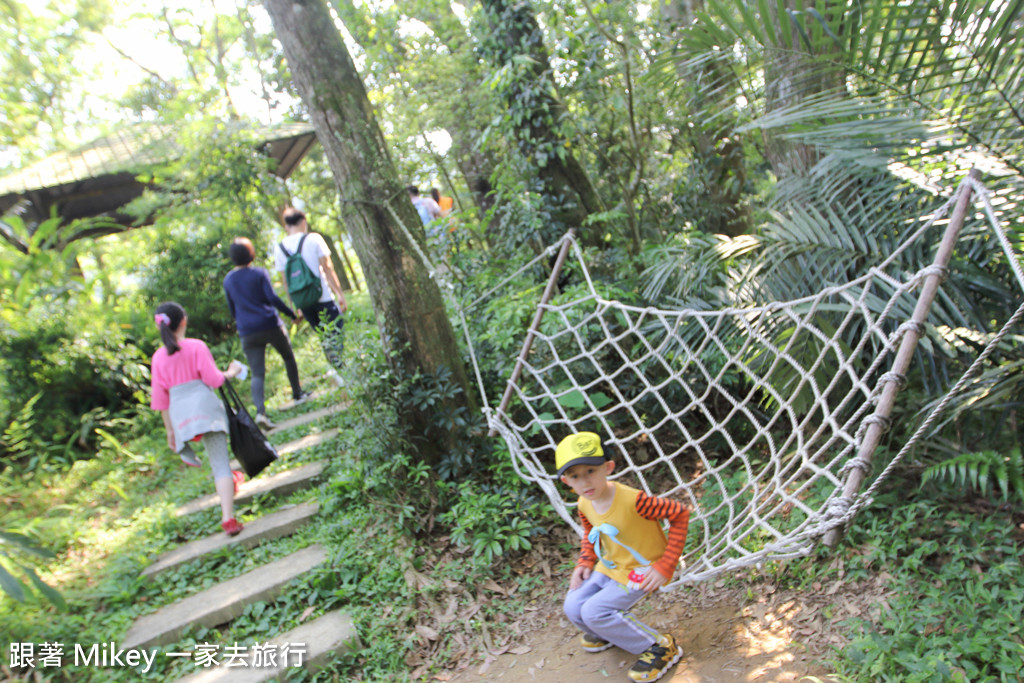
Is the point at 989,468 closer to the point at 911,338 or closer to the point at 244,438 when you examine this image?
the point at 911,338

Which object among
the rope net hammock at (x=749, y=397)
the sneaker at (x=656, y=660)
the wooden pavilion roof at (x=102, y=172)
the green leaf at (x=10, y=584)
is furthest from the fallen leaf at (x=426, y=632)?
the wooden pavilion roof at (x=102, y=172)

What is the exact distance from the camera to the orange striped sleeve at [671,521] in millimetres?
2051

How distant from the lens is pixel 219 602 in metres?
2.85

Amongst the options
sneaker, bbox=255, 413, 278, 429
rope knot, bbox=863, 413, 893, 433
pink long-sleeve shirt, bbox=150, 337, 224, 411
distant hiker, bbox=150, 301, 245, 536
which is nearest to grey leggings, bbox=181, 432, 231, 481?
distant hiker, bbox=150, 301, 245, 536

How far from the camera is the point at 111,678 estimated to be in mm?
2525

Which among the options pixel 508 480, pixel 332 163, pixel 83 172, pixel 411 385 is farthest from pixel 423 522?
pixel 83 172

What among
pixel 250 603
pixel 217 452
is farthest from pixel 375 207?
pixel 250 603

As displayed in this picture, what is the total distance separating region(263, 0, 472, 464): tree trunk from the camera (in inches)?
123

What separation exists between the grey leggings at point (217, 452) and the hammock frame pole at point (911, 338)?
9.22 ft

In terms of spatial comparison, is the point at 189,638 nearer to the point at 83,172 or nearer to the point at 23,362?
the point at 23,362

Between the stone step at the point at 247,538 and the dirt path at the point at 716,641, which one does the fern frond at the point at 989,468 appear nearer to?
the dirt path at the point at 716,641

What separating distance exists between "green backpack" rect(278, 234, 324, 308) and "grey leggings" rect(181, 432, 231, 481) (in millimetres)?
1342

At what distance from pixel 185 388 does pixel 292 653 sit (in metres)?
1.39

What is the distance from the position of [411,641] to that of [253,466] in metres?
1.33
